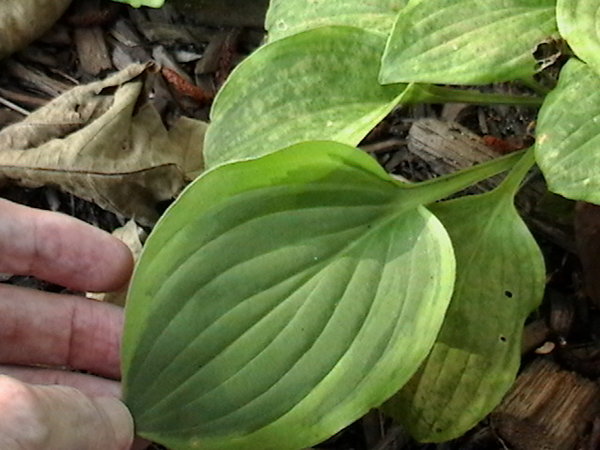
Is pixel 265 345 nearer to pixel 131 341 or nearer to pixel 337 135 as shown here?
pixel 131 341

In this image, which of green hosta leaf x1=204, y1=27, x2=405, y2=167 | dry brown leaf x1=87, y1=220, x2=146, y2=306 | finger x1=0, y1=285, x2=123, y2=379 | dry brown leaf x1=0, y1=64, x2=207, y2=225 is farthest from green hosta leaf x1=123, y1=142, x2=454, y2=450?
dry brown leaf x1=0, y1=64, x2=207, y2=225

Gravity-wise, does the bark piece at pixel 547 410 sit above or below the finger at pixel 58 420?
below

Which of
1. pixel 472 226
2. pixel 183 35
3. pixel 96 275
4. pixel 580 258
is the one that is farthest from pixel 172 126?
pixel 580 258

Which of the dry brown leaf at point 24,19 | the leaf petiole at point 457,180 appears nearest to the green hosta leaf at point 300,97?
the leaf petiole at point 457,180

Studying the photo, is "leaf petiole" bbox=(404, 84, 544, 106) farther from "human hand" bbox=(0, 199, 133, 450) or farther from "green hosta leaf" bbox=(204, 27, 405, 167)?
"human hand" bbox=(0, 199, 133, 450)

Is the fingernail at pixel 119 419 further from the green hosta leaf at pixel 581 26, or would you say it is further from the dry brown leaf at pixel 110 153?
the green hosta leaf at pixel 581 26

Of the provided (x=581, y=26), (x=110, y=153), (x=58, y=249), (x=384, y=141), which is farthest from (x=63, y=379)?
(x=581, y=26)

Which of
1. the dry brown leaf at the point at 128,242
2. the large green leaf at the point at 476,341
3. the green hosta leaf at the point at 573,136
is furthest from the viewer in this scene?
the dry brown leaf at the point at 128,242
